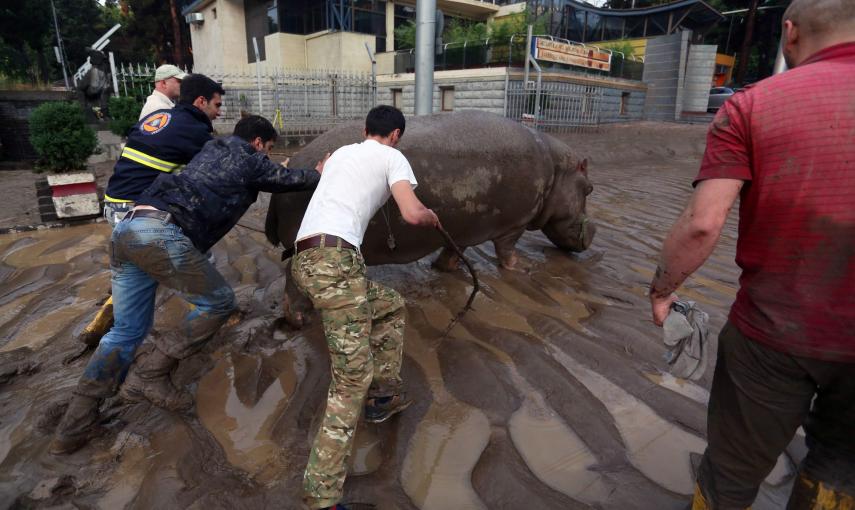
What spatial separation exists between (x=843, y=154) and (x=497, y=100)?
51.0 feet

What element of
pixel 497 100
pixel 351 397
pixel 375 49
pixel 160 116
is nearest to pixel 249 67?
pixel 375 49

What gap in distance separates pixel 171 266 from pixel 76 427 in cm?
101

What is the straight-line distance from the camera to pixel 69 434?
108 inches

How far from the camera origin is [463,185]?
4.28 meters

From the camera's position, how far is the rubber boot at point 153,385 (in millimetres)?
2982

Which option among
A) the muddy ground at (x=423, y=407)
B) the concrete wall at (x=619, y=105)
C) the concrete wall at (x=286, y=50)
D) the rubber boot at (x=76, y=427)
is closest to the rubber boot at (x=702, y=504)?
the muddy ground at (x=423, y=407)

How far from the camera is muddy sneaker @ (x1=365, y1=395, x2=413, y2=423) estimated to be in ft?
9.77

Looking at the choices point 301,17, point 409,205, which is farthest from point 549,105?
point 409,205

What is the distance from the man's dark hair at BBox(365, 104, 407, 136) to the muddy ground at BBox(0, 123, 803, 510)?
65.6 inches

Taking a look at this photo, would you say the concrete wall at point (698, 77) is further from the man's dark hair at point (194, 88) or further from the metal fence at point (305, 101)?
the man's dark hair at point (194, 88)

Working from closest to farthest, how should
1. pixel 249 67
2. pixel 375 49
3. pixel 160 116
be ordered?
pixel 160 116
pixel 375 49
pixel 249 67

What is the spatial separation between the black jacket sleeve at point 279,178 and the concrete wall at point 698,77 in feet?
77.3

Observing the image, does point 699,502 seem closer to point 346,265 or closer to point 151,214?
point 346,265

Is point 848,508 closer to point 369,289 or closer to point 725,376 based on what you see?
point 725,376
